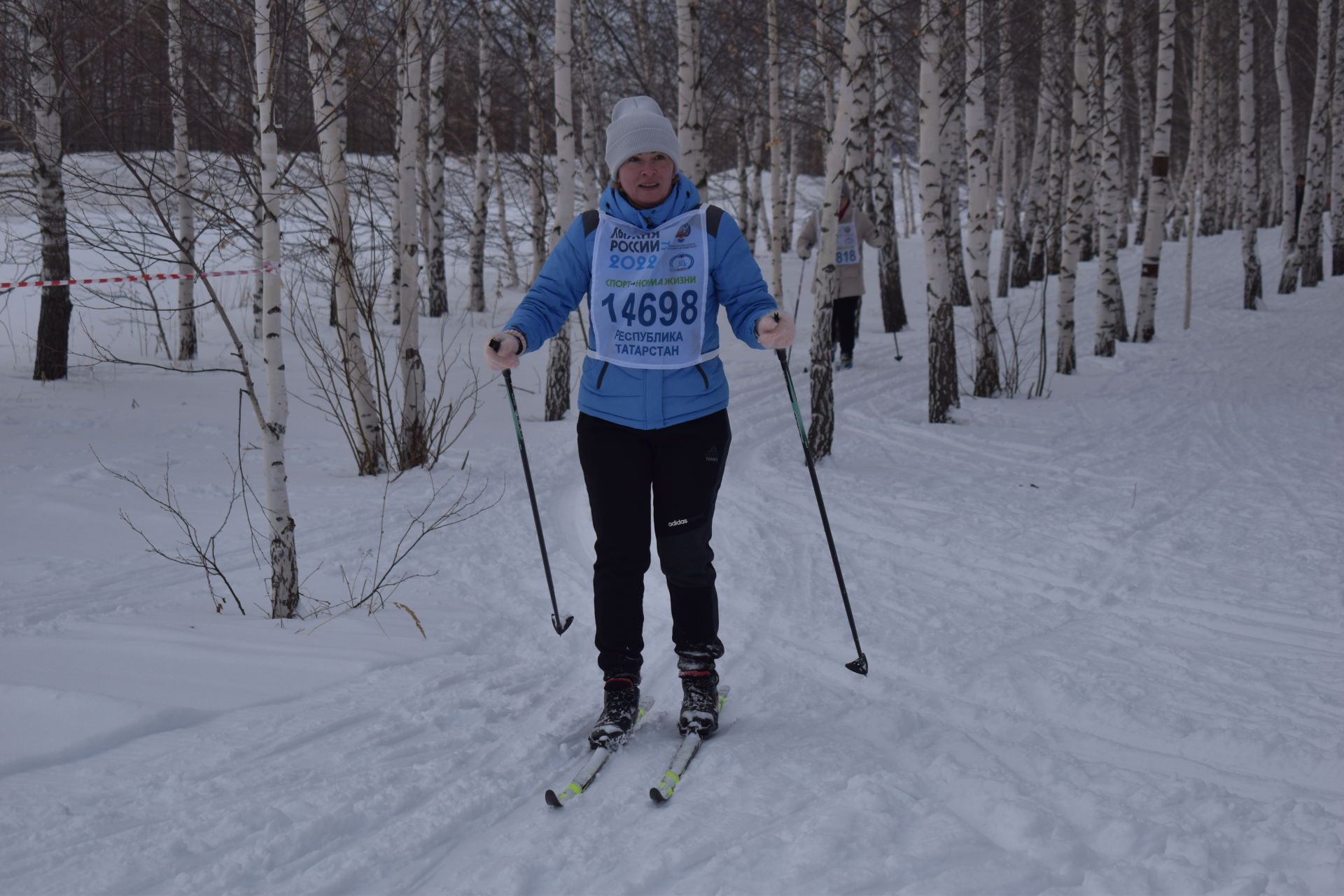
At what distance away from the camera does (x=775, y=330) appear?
115 inches

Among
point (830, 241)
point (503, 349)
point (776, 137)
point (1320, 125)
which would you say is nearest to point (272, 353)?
point (503, 349)

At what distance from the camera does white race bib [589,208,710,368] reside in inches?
115

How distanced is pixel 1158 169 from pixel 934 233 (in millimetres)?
6070

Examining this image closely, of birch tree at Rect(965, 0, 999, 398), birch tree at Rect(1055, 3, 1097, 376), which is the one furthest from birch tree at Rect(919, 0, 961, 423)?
birch tree at Rect(1055, 3, 1097, 376)

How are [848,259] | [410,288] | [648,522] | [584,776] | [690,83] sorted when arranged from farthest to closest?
[848,259] < [690,83] < [410,288] < [648,522] < [584,776]

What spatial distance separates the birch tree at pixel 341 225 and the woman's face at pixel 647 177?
3.05 meters

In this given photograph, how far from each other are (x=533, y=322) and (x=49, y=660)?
2.00 m

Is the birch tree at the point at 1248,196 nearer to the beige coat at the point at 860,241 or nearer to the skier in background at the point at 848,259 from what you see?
the skier in background at the point at 848,259

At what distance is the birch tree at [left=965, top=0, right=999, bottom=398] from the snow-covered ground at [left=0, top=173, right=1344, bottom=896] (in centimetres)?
229

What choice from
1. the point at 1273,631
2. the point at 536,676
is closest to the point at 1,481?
the point at 536,676

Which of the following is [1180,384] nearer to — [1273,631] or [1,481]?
[1273,631]

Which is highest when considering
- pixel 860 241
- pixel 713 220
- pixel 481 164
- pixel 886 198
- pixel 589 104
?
pixel 589 104

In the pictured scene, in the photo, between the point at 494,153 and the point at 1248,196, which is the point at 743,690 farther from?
the point at 1248,196

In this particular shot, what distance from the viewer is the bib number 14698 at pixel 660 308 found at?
9.62 ft
